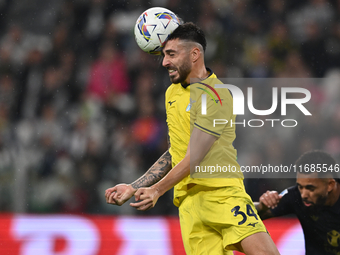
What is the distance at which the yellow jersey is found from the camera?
244cm

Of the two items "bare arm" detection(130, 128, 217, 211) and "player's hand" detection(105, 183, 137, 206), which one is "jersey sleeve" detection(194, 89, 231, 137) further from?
"player's hand" detection(105, 183, 137, 206)

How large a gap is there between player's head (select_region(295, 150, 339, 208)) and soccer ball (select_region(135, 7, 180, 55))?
1248 millimetres

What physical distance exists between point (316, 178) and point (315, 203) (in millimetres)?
208

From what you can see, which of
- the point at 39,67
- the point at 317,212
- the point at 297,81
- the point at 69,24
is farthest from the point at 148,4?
the point at 317,212

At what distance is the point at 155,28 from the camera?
2812 millimetres

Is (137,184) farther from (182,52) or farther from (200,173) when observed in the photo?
(182,52)

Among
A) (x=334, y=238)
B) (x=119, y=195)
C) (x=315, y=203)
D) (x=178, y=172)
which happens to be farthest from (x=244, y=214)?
(x=334, y=238)

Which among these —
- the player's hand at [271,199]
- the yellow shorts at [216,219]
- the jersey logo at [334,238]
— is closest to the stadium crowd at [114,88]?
the jersey logo at [334,238]

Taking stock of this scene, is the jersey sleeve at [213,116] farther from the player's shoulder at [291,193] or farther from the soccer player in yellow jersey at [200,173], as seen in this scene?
the player's shoulder at [291,193]

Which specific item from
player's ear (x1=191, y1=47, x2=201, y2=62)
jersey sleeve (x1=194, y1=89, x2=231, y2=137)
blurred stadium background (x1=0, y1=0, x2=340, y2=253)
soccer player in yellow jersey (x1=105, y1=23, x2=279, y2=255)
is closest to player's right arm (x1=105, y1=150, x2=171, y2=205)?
soccer player in yellow jersey (x1=105, y1=23, x2=279, y2=255)

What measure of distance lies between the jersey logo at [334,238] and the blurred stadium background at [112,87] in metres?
2.09

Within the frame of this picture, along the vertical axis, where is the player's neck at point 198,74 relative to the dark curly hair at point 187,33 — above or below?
below

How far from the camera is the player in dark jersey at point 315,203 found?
2.96 metres

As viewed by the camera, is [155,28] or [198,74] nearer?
[198,74]
